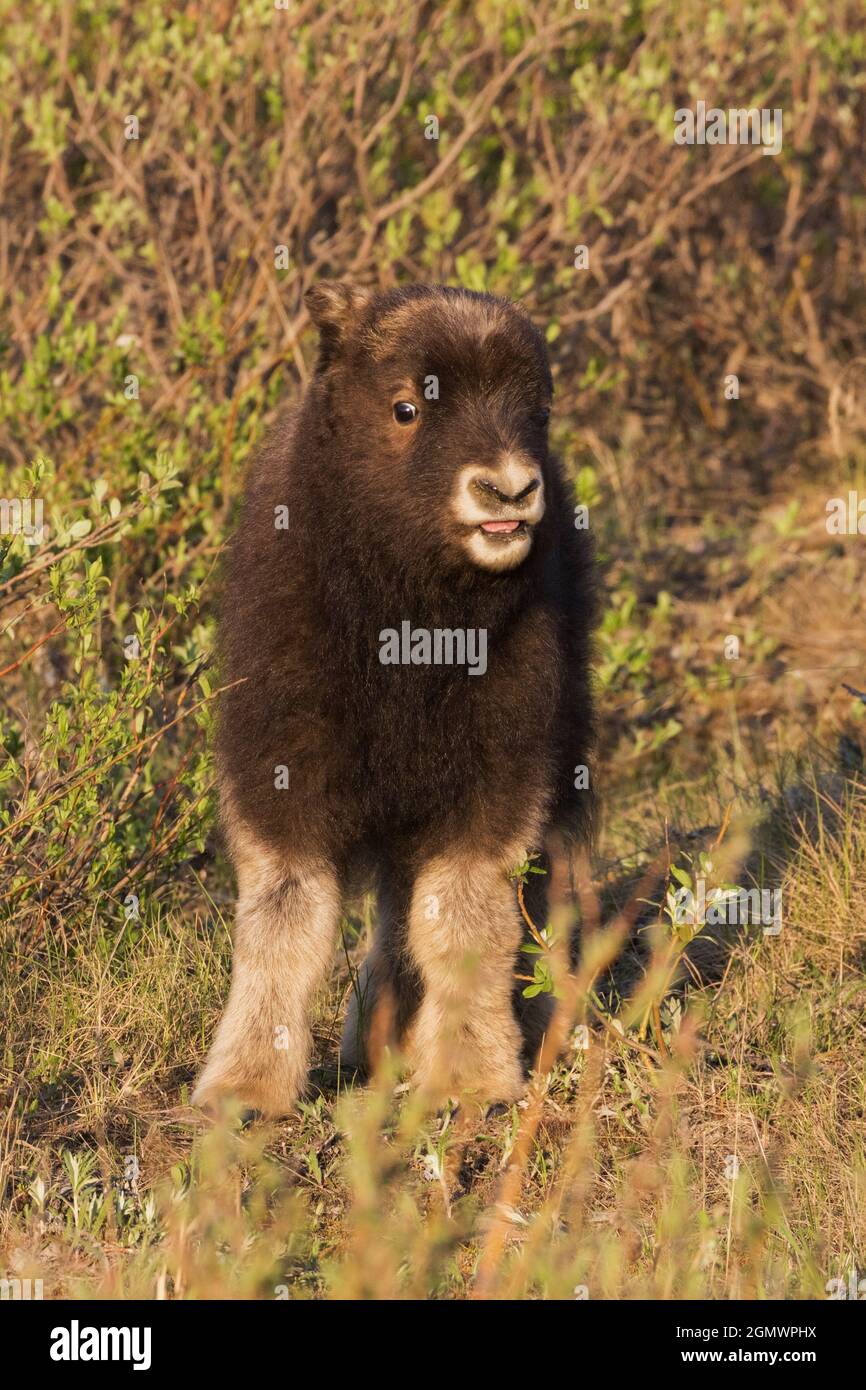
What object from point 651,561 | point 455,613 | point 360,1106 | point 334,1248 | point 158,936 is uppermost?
point 651,561

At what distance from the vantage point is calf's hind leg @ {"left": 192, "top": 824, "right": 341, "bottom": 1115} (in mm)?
5387

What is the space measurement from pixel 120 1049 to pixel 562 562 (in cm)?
212

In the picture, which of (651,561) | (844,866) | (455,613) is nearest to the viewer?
(455,613)

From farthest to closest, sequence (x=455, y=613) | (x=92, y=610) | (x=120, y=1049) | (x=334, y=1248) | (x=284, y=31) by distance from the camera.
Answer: (x=284, y=31), (x=92, y=610), (x=120, y=1049), (x=455, y=613), (x=334, y=1248)

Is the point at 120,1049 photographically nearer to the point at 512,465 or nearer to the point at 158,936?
the point at 158,936

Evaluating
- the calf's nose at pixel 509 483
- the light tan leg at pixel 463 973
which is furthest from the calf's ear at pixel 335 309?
the light tan leg at pixel 463 973

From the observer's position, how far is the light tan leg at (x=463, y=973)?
17.7 feet

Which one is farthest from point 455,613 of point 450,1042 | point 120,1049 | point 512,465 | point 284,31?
point 284,31

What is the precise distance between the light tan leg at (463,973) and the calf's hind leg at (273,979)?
0.33m

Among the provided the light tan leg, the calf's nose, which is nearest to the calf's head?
the calf's nose

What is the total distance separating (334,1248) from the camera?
4.75m

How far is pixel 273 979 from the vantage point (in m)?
5.40

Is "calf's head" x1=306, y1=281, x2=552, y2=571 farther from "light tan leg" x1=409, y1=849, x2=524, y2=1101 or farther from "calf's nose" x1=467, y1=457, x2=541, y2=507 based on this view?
"light tan leg" x1=409, y1=849, x2=524, y2=1101

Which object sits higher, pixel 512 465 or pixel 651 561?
pixel 651 561
